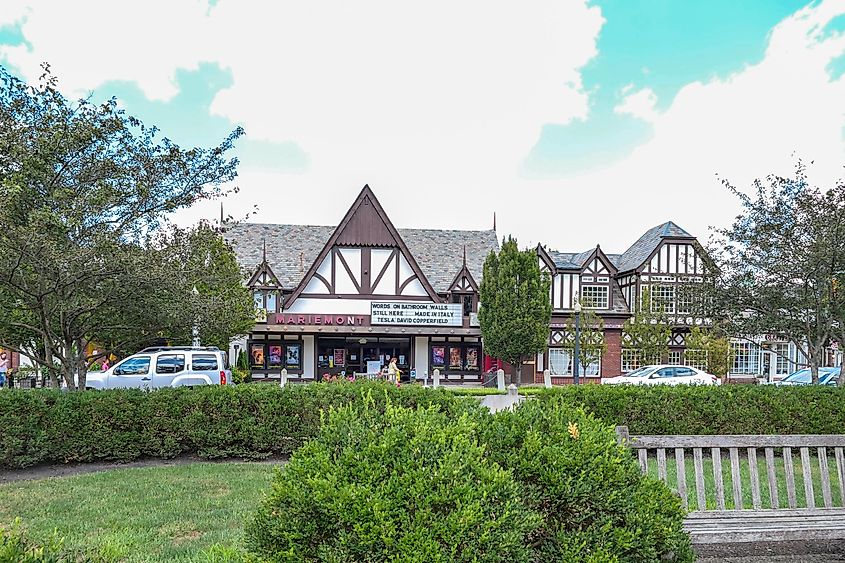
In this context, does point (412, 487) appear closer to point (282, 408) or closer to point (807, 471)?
point (807, 471)

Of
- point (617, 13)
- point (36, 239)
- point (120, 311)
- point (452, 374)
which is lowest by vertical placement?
point (452, 374)

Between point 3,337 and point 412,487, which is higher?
point 3,337

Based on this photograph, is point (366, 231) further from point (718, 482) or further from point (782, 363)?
point (718, 482)

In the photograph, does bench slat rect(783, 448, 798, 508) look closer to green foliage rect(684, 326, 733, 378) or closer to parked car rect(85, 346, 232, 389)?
parked car rect(85, 346, 232, 389)

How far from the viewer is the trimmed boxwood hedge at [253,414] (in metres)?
9.45

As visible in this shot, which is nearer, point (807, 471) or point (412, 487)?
point (412, 487)

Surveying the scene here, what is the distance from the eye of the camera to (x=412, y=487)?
117 inches

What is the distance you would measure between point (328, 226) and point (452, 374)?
12143mm

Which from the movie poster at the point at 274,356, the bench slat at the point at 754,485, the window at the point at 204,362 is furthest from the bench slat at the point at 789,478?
the movie poster at the point at 274,356

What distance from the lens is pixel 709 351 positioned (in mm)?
29797

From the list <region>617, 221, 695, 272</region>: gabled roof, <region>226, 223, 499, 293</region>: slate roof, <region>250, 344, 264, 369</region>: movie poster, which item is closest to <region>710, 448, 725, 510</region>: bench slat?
<region>250, 344, 264, 369</region>: movie poster

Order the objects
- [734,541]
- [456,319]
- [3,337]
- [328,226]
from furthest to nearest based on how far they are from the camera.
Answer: [328,226] → [456,319] → [3,337] → [734,541]

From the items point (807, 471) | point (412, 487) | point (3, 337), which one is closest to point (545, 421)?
point (412, 487)

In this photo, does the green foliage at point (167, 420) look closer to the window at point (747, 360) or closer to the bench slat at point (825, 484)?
the bench slat at point (825, 484)
